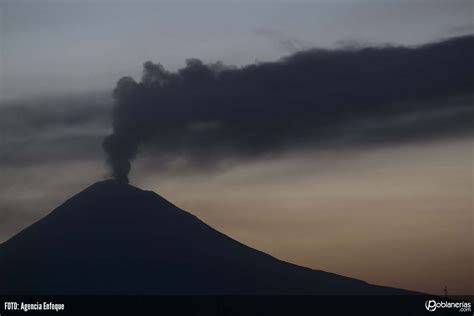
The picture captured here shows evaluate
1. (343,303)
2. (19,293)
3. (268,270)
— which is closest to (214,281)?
(268,270)

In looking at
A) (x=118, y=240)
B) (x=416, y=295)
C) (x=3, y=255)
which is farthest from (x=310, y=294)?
(x=3, y=255)

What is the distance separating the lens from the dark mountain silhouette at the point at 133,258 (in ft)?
482

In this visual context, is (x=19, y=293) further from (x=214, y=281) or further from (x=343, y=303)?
(x=343, y=303)

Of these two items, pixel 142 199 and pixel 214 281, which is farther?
pixel 142 199

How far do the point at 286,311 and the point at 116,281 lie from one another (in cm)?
3142

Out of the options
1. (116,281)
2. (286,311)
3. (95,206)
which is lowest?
(286,311)

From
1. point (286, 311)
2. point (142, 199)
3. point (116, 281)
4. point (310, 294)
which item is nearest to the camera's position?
point (286, 311)

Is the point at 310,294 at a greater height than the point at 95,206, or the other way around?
the point at 95,206

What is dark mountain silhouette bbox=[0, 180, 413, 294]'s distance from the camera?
482ft

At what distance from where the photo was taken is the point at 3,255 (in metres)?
154

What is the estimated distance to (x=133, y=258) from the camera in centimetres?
16075

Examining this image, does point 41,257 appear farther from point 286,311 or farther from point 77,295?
Result: point 286,311

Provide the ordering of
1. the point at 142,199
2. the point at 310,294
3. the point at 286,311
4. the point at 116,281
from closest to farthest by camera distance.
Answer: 1. the point at 286,311
2. the point at 310,294
3. the point at 116,281
4. the point at 142,199

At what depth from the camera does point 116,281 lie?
153000 mm
